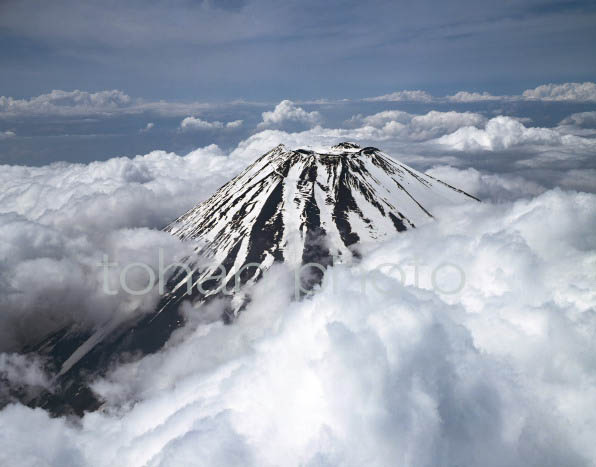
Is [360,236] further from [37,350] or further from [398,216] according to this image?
[37,350]

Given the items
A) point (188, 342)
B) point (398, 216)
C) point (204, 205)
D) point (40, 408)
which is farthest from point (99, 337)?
point (398, 216)

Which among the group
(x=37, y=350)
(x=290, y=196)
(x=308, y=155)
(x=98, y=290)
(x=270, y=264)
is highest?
(x=308, y=155)

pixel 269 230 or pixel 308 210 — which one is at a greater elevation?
pixel 308 210

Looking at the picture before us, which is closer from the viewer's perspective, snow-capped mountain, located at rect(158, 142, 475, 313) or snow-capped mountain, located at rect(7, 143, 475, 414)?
snow-capped mountain, located at rect(7, 143, 475, 414)

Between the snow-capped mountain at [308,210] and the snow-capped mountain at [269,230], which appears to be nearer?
the snow-capped mountain at [269,230]

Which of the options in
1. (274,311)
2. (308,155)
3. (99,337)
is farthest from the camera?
(308,155)

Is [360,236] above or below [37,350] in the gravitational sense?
above

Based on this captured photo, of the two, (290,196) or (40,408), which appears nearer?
(40,408)

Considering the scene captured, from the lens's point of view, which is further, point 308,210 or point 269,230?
point 308,210
